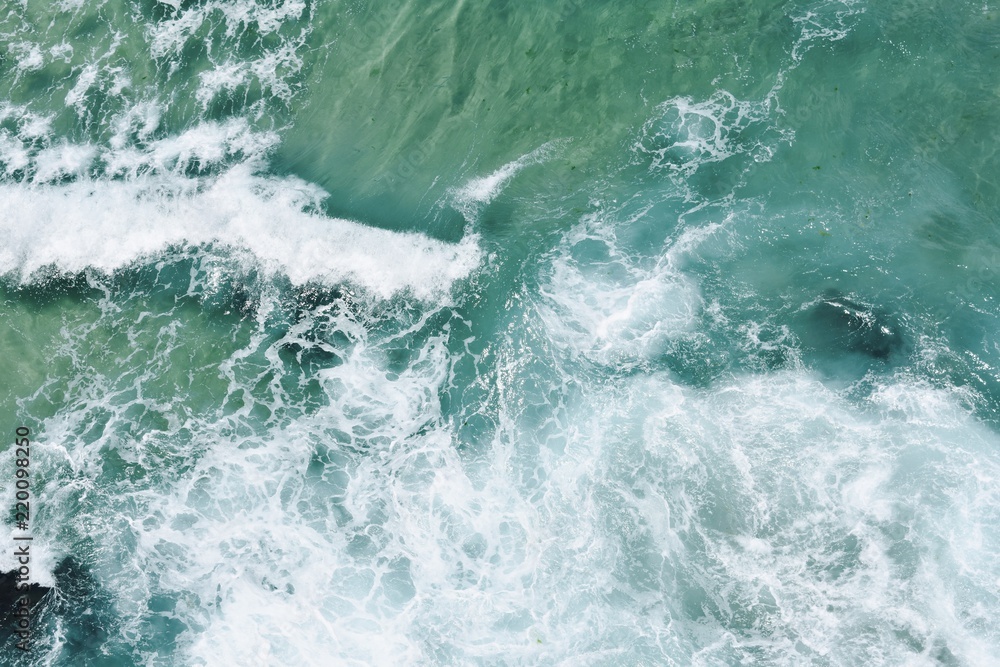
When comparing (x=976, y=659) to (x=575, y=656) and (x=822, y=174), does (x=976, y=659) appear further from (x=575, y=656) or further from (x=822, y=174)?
(x=822, y=174)

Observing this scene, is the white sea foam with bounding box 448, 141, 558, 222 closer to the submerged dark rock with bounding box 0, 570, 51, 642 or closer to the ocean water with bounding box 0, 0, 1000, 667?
the ocean water with bounding box 0, 0, 1000, 667

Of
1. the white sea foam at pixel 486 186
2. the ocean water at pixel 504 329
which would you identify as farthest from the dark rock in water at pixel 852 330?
the white sea foam at pixel 486 186

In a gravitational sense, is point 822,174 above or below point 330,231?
above

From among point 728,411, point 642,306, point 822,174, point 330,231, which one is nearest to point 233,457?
point 330,231

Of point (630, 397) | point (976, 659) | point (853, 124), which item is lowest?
point (976, 659)

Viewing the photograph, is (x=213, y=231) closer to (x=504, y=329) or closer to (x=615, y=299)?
(x=504, y=329)

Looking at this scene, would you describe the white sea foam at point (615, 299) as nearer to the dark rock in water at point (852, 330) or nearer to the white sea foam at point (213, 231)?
the white sea foam at point (213, 231)

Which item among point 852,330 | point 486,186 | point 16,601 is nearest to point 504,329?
point 486,186
